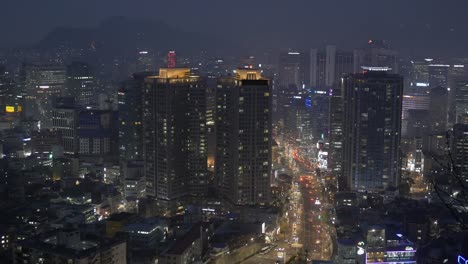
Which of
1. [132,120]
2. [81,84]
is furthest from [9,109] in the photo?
[132,120]

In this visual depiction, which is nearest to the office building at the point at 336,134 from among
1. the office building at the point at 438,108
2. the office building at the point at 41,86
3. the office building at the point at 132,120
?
the office building at the point at 438,108

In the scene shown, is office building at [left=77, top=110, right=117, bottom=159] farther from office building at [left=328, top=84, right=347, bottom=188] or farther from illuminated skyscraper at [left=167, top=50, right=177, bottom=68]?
office building at [left=328, top=84, right=347, bottom=188]

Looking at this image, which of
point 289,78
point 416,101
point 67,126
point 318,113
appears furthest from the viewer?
point 289,78

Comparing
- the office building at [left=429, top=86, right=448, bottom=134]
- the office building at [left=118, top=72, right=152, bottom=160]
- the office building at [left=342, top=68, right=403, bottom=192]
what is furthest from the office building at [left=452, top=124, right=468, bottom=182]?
the office building at [left=118, top=72, right=152, bottom=160]

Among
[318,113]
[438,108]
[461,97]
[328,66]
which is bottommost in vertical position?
[318,113]

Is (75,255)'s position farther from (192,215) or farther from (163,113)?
(163,113)

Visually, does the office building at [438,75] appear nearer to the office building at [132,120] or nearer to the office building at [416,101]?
the office building at [416,101]

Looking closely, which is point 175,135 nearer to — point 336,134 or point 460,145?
point 336,134
